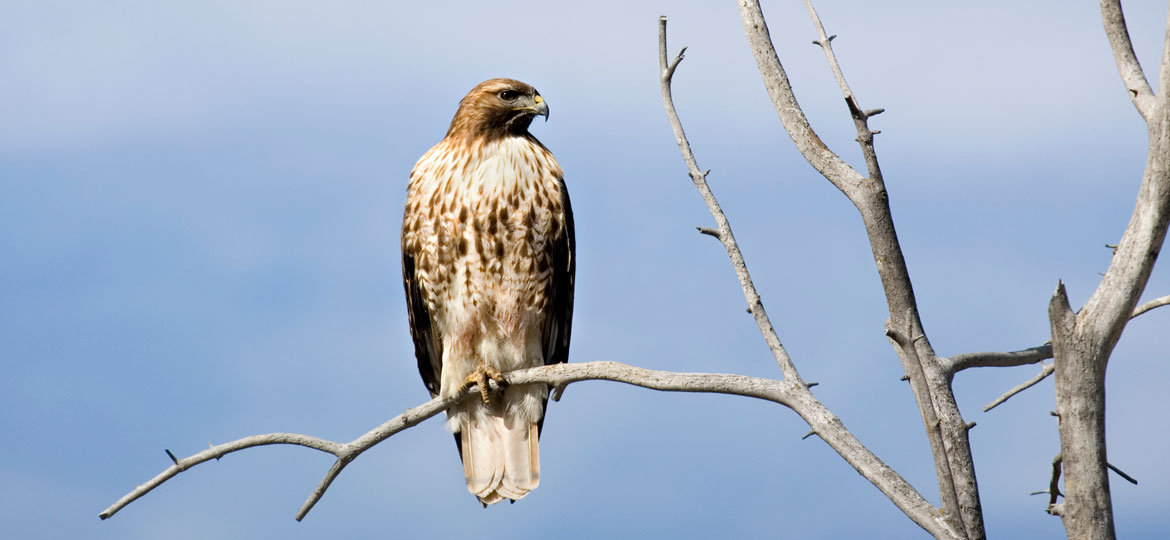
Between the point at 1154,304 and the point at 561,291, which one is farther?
the point at 561,291

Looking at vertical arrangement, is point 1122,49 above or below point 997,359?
above

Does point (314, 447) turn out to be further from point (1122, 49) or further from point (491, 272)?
point (1122, 49)

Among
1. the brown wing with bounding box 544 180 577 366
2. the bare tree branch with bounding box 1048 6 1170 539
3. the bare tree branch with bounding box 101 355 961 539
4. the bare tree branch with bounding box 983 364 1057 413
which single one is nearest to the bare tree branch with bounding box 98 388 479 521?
the bare tree branch with bounding box 101 355 961 539

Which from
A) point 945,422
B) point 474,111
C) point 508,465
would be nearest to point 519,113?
point 474,111

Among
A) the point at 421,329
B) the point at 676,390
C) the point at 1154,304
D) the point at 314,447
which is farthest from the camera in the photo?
the point at 421,329

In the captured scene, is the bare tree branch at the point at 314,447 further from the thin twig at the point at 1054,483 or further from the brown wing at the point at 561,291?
the thin twig at the point at 1054,483

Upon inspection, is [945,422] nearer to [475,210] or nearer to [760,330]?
[760,330]

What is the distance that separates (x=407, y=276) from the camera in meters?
5.91

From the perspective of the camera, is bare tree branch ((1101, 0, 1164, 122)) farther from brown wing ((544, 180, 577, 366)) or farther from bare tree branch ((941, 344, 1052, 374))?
brown wing ((544, 180, 577, 366))

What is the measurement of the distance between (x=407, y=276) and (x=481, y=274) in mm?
521

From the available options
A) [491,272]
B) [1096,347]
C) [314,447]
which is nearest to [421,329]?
[491,272]

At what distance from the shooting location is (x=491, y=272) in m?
5.60

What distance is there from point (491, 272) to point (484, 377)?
57cm

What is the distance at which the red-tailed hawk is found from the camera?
5.62m
